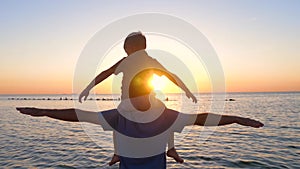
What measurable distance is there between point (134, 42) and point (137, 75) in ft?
1.77

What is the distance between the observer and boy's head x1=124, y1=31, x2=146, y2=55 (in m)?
4.56

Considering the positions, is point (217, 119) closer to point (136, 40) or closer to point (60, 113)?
point (136, 40)

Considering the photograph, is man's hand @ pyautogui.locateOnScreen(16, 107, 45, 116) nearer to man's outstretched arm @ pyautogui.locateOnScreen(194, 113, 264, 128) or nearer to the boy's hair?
the boy's hair

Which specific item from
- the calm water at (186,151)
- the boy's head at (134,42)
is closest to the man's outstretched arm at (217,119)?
the boy's head at (134,42)

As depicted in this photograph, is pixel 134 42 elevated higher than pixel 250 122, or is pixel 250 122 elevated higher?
pixel 134 42

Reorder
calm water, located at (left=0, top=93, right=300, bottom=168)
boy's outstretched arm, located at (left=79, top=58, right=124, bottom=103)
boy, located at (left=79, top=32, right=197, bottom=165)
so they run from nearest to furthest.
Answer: boy, located at (left=79, top=32, right=197, bottom=165)
boy's outstretched arm, located at (left=79, top=58, right=124, bottom=103)
calm water, located at (left=0, top=93, right=300, bottom=168)

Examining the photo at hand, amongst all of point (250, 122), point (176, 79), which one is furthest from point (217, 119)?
point (176, 79)

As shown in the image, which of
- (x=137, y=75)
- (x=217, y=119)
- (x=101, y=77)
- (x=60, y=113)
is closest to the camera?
(x=60, y=113)

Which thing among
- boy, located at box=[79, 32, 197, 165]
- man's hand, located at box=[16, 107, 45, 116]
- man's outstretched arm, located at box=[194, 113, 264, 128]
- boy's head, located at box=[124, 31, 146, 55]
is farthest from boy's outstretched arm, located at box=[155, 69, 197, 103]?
man's hand, located at box=[16, 107, 45, 116]

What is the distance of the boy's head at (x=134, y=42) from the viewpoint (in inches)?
180

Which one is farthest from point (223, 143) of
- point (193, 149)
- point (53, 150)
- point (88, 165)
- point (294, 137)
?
point (53, 150)

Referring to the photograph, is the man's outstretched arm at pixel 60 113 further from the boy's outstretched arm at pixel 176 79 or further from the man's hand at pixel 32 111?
the boy's outstretched arm at pixel 176 79

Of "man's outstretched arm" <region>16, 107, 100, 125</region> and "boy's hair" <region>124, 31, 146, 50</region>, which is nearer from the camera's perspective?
"man's outstretched arm" <region>16, 107, 100, 125</region>

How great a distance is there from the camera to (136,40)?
4551 millimetres
